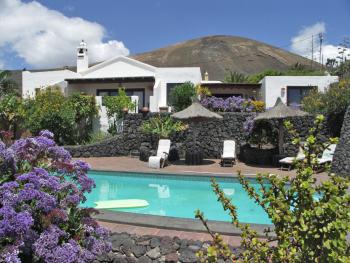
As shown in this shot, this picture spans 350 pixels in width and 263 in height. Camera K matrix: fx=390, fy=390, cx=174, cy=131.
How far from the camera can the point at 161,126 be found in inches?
761

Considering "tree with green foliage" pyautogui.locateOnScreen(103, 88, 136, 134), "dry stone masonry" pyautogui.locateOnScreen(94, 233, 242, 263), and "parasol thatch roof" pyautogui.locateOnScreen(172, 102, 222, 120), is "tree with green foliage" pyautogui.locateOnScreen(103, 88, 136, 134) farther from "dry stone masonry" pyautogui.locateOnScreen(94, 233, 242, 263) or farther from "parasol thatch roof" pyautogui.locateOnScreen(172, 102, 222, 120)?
"dry stone masonry" pyautogui.locateOnScreen(94, 233, 242, 263)

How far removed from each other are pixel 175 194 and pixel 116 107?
33.9 ft

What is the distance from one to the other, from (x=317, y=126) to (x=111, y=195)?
9.69 m

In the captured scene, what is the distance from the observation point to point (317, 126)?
264 centimetres

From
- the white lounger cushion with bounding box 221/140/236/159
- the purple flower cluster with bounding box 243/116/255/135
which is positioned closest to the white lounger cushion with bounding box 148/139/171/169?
the white lounger cushion with bounding box 221/140/236/159

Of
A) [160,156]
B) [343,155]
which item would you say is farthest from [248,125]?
[343,155]

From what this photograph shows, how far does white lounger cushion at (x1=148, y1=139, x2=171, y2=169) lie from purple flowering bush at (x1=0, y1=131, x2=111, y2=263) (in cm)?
1076

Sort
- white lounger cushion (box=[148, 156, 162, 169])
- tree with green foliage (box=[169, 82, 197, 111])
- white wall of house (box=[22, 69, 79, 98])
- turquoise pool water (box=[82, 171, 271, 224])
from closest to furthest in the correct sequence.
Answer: turquoise pool water (box=[82, 171, 271, 224]), white lounger cushion (box=[148, 156, 162, 169]), tree with green foliage (box=[169, 82, 197, 111]), white wall of house (box=[22, 69, 79, 98])

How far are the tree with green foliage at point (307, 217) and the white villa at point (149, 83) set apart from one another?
21.3m

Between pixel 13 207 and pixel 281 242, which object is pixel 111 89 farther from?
pixel 281 242

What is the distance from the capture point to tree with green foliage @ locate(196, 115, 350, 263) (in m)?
2.28

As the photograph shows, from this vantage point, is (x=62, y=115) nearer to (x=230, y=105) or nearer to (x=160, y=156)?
(x=160, y=156)

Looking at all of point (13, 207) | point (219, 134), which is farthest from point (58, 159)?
point (219, 134)

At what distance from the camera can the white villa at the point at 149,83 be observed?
2498 cm
